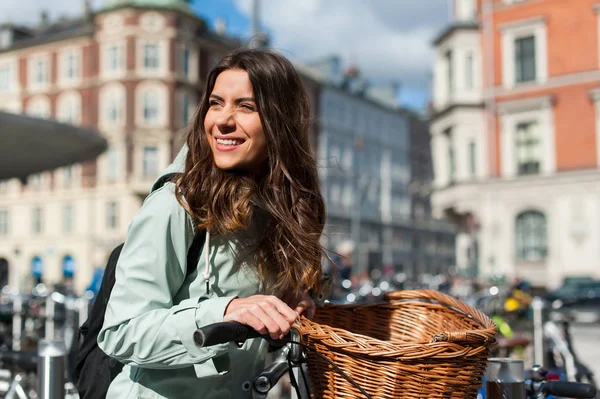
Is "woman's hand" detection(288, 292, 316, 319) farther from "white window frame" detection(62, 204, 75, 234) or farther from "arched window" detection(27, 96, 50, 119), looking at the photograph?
"arched window" detection(27, 96, 50, 119)

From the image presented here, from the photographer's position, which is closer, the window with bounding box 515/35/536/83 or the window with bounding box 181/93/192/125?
the window with bounding box 515/35/536/83

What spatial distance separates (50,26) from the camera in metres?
47.1

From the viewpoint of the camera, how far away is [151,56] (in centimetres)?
4072

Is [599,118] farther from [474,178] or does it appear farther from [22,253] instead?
[22,253]

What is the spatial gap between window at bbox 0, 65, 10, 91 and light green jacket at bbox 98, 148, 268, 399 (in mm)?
48873

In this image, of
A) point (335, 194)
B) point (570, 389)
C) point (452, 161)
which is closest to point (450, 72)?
point (452, 161)

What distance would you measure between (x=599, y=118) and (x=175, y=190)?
2706 cm

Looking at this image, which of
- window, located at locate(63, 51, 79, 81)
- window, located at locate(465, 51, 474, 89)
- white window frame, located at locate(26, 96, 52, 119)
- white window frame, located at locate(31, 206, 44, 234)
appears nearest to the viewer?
window, located at locate(465, 51, 474, 89)

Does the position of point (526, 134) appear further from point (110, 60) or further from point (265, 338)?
point (265, 338)

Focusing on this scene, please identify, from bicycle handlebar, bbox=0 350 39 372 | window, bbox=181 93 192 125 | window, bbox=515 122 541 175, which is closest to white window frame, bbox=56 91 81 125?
window, bbox=181 93 192 125

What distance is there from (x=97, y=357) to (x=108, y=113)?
41279 mm

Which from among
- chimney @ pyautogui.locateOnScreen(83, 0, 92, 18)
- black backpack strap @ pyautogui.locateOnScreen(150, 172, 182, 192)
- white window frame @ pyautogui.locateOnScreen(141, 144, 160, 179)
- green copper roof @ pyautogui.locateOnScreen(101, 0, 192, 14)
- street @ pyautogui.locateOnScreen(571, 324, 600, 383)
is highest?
chimney @ pyautogui.locateOnScreen(83, 0, 92, 18)

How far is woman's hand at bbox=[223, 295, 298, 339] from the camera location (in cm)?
158

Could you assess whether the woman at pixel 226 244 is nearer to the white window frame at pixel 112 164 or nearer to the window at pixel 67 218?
the white window frame at pixel 112 164
